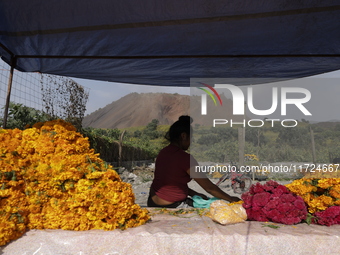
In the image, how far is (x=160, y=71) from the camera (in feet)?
13.3

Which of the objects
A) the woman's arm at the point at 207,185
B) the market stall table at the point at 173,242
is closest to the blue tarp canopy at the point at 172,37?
the woman's arm at the point at 207,185

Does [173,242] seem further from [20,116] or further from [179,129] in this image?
[20,116]

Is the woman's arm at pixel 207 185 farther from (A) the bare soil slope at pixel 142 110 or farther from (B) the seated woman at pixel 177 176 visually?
(A) the bare soil slope at pixel 142 110

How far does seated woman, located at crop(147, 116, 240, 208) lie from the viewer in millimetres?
2924

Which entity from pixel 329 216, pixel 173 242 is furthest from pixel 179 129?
pixel 329 216

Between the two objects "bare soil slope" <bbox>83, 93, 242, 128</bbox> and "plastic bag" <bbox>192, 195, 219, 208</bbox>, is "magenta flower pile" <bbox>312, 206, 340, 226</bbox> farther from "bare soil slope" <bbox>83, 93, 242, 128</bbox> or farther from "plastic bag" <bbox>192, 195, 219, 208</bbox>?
"bare soil slope" <bbox>83, 93, 242, 128</bbox>

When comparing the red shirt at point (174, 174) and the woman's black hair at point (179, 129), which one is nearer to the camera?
the red shirt at point (174, 174)

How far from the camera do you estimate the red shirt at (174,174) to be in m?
2.95

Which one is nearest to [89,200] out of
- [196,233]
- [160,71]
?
[196,233]

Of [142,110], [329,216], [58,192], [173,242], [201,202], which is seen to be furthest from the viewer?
[142,110]

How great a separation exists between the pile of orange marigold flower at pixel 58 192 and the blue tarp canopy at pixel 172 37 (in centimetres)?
124

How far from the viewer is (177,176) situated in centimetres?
297

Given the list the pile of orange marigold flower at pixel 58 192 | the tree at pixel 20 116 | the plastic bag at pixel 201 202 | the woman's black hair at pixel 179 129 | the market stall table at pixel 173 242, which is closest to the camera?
the market stall table at pixel 173 242

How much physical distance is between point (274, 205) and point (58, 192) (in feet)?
4.97
